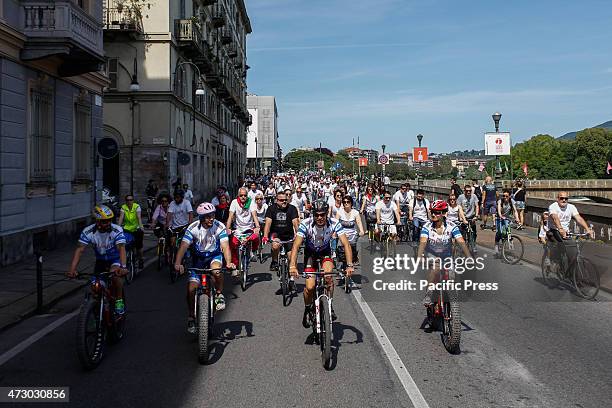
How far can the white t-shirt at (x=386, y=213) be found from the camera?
1483 cm

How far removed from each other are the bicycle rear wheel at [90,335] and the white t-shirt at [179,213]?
6247 mm

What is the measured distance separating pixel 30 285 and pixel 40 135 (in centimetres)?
635

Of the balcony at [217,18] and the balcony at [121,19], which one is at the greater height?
the balcony at [217,18]

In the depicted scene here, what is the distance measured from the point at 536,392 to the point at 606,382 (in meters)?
0.83

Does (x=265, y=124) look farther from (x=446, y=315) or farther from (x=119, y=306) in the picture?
(x=446, y=315)

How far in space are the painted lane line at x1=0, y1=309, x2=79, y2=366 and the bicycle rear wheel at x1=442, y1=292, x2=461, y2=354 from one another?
16.4ft

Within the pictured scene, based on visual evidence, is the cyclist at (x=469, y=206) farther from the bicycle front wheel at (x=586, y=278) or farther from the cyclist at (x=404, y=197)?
the bicycle front wheel at (x=586, y=278)

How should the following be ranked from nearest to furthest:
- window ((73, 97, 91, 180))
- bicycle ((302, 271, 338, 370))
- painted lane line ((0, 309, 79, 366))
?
bicycle ((302, 271, 338, 370)), painted lane line ((0, 309, 79, 366)), window ((73, 97, 91, 180))

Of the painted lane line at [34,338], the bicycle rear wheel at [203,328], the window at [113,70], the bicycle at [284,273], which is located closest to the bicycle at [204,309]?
the bicycle rear wheel at [203,328]

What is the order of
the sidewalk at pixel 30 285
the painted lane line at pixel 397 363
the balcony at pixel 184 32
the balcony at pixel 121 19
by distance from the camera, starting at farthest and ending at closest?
the balcony at pixel 184 32, the balcony at pixel 121 19, the sidewalk at pixel 30 285, the painted lane line at pixel 397 363

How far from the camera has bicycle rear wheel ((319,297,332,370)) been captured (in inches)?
243

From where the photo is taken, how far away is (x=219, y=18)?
47656 mm

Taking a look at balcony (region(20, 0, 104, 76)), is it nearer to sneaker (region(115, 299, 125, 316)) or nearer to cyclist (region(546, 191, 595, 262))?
sneaker (region(115, 299, 125, 316))

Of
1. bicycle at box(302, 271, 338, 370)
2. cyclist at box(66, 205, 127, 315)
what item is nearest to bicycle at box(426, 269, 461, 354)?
bicycle at box(302, 271, 338, 370)
